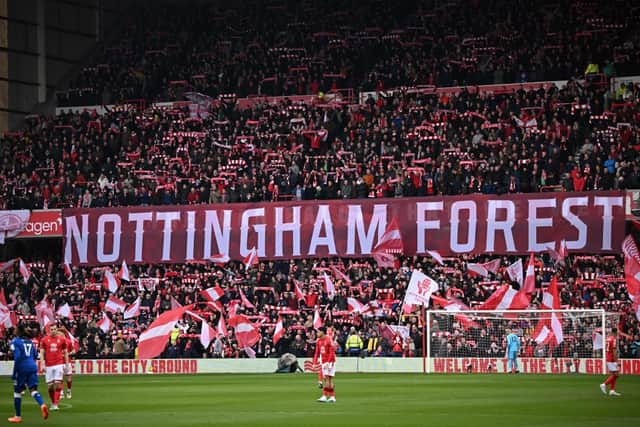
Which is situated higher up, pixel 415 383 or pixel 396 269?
pixel 396 269

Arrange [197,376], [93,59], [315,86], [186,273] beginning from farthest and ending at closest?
[93,59], [315,86], [186,273], [197,376]

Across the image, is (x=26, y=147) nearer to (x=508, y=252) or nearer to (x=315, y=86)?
(x=315, y=86)

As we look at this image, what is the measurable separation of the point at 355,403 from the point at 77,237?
97.0 feet

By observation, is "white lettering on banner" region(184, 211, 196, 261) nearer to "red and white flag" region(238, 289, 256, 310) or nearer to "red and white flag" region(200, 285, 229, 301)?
"red and white flag" region(238, 289, 256, 310)

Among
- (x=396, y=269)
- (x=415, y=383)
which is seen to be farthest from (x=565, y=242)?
(x=415, y=383)

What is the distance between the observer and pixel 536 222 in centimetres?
5206

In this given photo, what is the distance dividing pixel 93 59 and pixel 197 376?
99.3 ft

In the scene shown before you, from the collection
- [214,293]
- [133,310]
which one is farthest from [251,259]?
[133,310]

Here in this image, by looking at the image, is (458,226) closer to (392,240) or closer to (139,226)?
(392,240)

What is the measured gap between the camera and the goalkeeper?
46750mm

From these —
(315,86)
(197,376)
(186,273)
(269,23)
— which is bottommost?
(197,376)

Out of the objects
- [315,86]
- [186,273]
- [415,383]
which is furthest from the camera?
[315,86]

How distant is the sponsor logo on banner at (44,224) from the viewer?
59.8 m

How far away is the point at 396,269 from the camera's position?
53719mm
